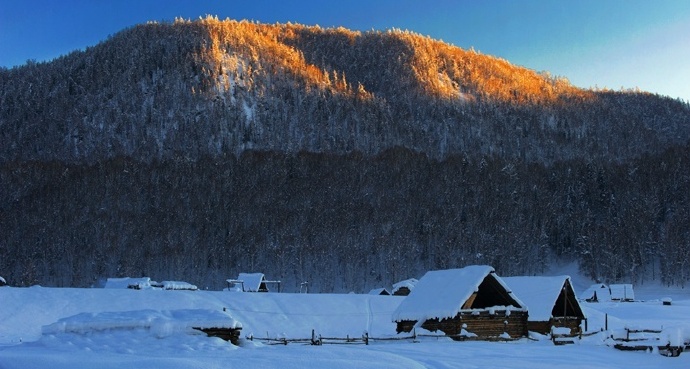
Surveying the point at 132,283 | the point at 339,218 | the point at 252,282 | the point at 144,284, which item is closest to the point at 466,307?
the point at 144,284

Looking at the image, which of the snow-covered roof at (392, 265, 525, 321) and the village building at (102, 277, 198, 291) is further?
the village building at (102, 277, 198, 291)

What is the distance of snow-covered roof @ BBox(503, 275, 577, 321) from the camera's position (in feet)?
137

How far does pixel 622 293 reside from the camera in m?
82.7

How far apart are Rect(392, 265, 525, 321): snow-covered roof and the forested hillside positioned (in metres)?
60.2

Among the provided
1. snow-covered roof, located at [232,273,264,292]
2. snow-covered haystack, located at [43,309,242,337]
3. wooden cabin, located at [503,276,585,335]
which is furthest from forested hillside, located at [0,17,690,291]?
snow-covered haystack, located at [43,309,242,337]

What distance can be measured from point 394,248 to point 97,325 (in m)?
85.7

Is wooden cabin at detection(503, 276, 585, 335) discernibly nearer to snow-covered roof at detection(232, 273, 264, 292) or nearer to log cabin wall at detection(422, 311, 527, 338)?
log cabin wall at detection(422, 311, 527, 338)

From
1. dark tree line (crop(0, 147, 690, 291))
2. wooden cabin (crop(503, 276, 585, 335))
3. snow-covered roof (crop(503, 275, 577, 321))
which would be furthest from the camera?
dark tree line (crop(0, 147, 690, 291))

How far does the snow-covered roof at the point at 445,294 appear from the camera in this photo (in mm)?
34812

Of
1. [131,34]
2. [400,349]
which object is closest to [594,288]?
[400,349]

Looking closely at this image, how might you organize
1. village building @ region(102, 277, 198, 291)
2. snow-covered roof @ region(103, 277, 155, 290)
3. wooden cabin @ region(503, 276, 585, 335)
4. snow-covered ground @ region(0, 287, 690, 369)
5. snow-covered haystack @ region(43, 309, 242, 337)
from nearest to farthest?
1. snow-covered ground @ region(0, 287, 690, 369)
2. snow-covered haystack @ region(43, 309, 242, 337)
3. wooden cabin @ region(503, 276, 585, 335)
4. snow-covered roof @ region(103, 277, 155, 290)
5. village building @ region(102, 277, 198, 291)

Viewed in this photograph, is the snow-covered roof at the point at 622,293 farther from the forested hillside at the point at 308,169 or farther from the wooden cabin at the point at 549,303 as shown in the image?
the wooden cabin at the point at 549,303

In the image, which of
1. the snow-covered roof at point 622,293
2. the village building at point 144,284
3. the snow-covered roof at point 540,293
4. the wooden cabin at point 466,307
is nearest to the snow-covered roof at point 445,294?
the wooden cabin at point 466,307

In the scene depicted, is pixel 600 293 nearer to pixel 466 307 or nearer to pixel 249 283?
pixel 249 283
